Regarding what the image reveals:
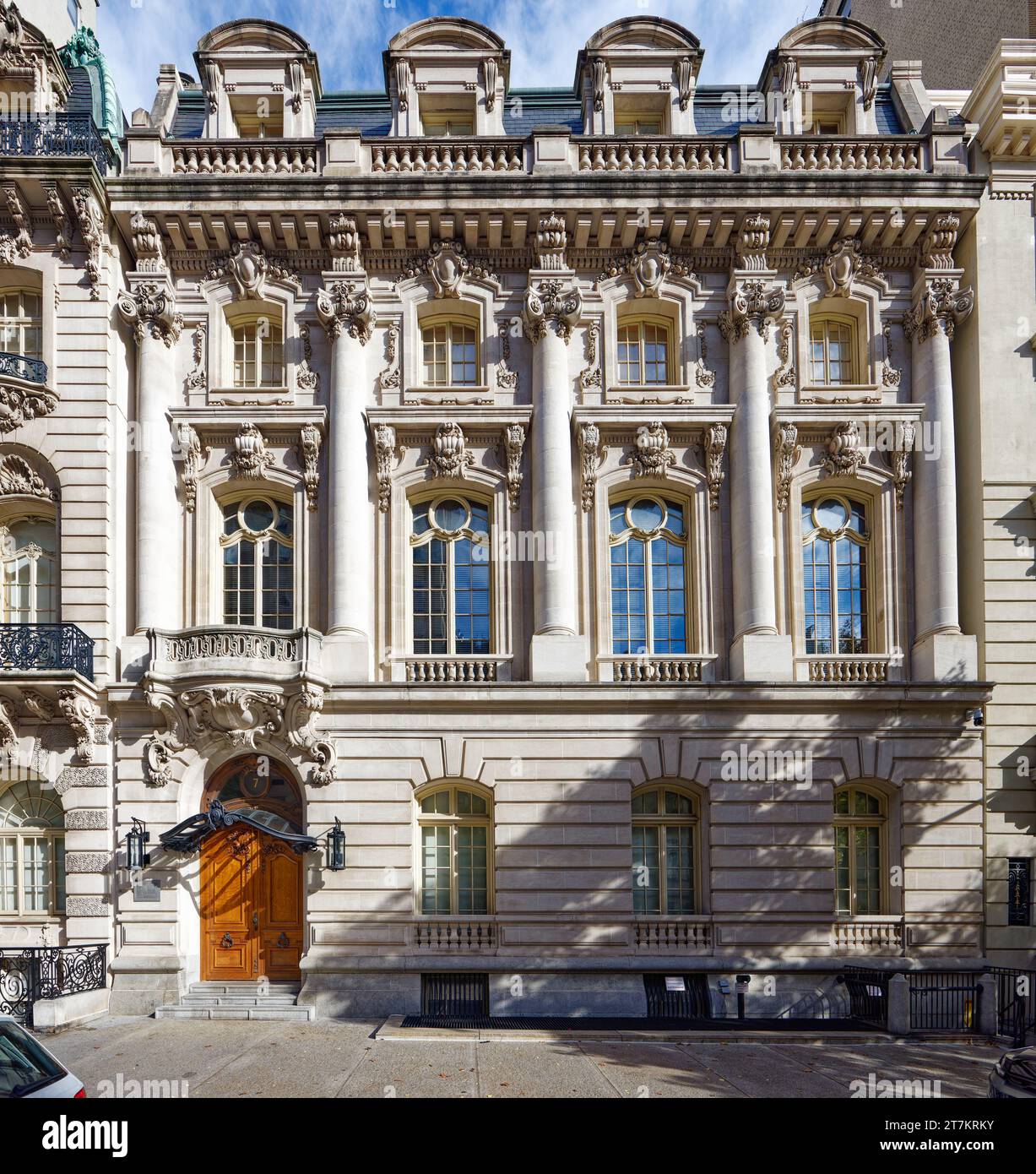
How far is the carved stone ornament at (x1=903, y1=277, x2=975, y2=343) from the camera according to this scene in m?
20.1

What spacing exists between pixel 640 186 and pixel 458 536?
7.81 m

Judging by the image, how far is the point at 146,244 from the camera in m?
20.0

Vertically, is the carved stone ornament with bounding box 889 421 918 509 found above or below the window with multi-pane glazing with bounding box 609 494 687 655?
above

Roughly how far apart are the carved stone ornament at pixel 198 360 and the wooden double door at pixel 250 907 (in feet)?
29.1

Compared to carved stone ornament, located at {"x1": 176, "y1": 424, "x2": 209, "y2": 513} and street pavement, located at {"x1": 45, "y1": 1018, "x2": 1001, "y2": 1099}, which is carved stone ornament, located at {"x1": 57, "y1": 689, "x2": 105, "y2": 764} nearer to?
carved stone ornament, located at {"x1": 176, "y1": 424, "x2": 209, "y2": 513}

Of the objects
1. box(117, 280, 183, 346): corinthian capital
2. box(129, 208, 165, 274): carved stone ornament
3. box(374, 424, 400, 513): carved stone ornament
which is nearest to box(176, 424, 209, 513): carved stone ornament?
box(117, 280, 183, 346): corinthian capital

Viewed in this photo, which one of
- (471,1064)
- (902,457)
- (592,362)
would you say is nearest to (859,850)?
(902,457)

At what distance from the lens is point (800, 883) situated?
18.7 metres

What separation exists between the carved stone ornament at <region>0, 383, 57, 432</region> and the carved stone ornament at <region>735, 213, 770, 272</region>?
547 inches

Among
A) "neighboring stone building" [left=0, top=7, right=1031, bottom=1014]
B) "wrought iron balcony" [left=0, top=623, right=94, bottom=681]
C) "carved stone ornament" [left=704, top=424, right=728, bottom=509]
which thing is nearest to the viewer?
"wrought iron balcony" [left=0, top=623, right=94, bottom=681]

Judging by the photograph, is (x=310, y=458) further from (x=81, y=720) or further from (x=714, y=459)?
(x=714, y=459)

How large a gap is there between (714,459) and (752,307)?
123 inches

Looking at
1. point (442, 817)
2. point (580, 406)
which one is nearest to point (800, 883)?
point (442, 817)

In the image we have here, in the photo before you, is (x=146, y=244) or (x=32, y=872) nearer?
(x=32, y=872)
